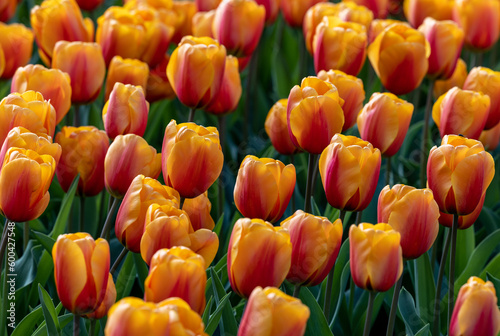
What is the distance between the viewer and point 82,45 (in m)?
1.48

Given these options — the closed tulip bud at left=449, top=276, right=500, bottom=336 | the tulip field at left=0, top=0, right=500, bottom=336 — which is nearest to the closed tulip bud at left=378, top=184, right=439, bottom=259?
the tulip field at left=0, top=0, right=500, bottom=336

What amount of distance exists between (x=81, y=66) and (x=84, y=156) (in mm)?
308

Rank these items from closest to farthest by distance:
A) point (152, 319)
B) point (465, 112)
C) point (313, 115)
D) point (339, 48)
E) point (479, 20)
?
point (152, 319), point (313, 115), point (465, 112), point (339, 48), point (479, 20)

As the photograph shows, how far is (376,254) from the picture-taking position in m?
0.90

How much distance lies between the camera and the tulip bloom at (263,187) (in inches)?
41.3

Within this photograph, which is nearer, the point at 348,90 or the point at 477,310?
the point at 477,310

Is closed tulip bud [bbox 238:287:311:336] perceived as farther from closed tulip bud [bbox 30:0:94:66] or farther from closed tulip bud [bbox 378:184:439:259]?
closed tulip bud [bbox 30:0:94:66]

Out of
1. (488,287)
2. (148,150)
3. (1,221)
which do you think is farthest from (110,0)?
(488,287)

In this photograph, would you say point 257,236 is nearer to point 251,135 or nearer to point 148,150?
point 148,150

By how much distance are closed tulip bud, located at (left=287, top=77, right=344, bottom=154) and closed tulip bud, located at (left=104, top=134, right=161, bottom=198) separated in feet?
0.82

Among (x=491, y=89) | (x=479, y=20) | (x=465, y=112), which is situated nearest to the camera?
(x=465, y=112)

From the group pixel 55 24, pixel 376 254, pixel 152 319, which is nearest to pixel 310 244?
pixel 376 254

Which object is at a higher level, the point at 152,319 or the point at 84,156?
the point at 152,319

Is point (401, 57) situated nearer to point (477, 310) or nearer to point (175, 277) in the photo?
point (477, 310)
